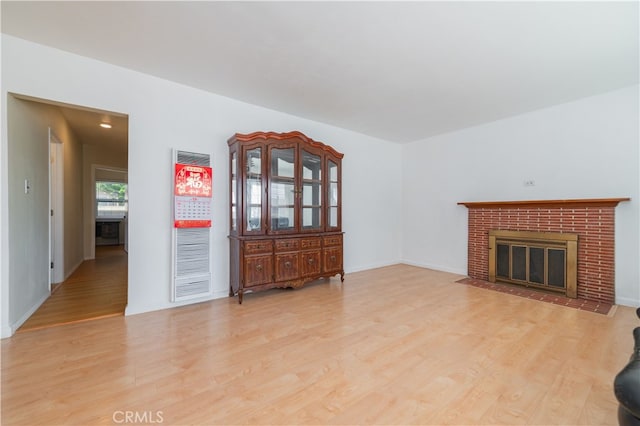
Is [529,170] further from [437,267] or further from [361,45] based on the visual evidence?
[361,45]

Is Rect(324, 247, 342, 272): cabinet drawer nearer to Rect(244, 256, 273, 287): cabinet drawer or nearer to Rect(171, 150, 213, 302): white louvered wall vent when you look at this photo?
Rect(244, 256, 273, 287): cabinet drawer

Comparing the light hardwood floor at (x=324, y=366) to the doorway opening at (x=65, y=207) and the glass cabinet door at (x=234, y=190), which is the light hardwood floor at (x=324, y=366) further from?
the glass cabinet door at (x=234, y=190)

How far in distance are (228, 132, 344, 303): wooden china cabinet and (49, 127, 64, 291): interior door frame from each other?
2.98 meters

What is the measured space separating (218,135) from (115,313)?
7.98ft

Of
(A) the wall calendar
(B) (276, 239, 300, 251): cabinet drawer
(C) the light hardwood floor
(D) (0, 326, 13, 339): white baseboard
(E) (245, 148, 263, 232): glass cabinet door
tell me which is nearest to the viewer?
(C) the light hardwood floor

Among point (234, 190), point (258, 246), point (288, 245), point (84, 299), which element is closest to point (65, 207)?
point (84, 299)

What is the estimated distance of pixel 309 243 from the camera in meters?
3.90

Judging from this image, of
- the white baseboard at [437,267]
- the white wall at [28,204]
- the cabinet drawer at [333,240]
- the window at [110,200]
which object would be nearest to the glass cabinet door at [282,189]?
the cabinet drawer at [333,240]

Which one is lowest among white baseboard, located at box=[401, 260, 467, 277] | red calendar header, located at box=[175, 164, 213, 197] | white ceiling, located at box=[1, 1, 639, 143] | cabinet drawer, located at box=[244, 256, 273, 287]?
white baseboard, located at box=[401, 260, 467, 277]

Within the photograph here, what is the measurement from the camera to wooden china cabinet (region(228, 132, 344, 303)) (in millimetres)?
3395

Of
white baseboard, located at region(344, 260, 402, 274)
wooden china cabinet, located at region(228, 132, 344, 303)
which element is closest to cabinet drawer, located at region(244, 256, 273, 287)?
wooden china cabinet, located at region(228, 132, 344, 303)

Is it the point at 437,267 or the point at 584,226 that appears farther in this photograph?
the point at 437,267

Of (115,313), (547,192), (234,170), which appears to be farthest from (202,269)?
(547,192)

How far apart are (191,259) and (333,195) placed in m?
2.25
